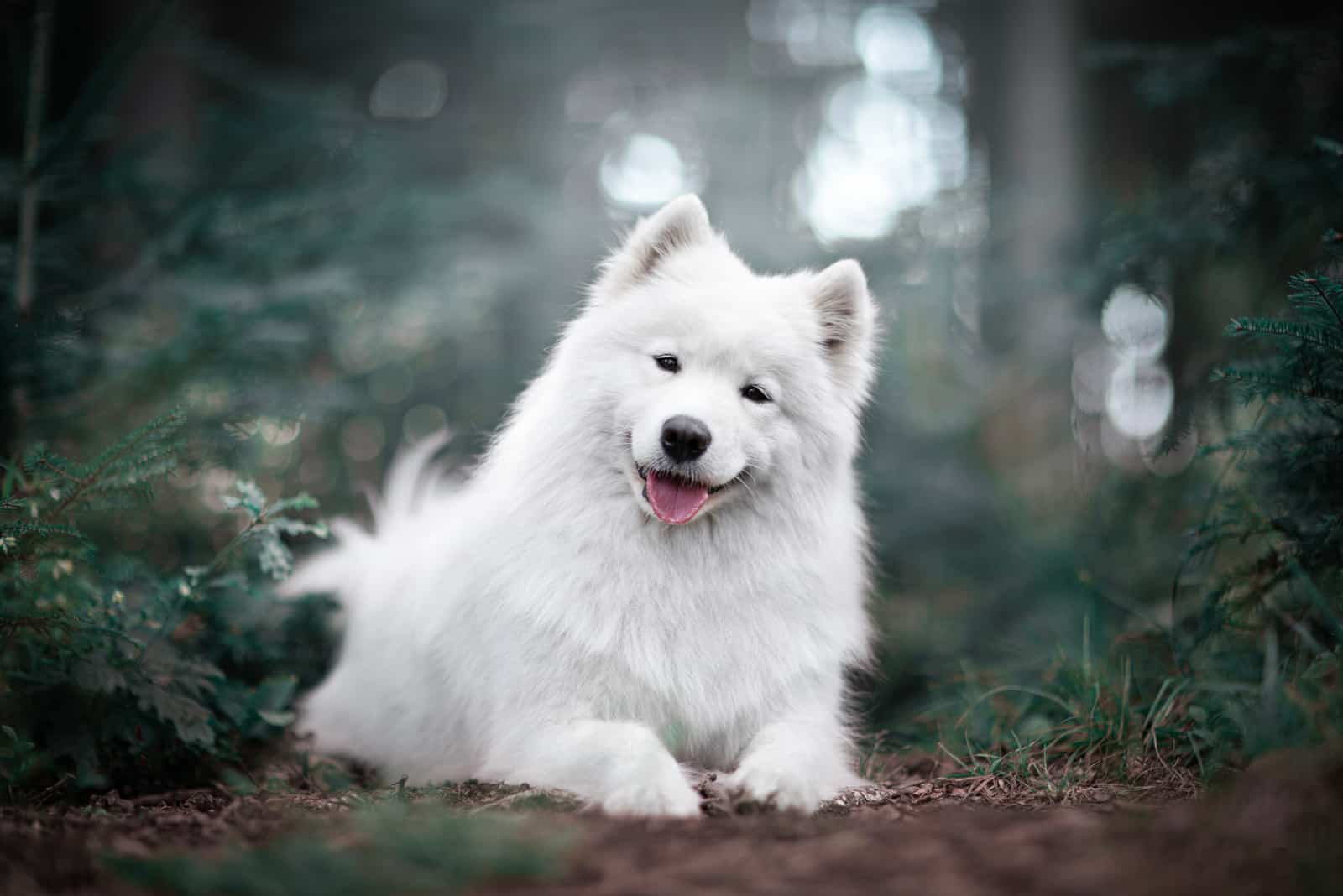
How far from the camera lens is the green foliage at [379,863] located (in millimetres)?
1413

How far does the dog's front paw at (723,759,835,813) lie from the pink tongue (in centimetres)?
68

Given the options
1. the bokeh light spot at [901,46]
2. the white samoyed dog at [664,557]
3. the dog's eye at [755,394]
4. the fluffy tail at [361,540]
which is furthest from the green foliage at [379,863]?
the bokeh light spot at [901,46]

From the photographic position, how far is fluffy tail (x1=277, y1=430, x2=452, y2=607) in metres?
3.89

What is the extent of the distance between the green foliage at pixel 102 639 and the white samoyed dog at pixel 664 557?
628mm

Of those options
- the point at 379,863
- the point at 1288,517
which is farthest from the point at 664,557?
the point at 1288,517

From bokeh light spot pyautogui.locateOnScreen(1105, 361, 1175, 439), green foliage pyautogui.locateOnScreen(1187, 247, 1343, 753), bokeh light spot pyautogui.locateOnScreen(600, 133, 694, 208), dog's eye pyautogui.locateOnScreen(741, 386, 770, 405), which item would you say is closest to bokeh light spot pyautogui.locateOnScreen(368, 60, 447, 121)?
bokeh light spot pyautogui.locateOnScreen(600, 133, 694, 208)

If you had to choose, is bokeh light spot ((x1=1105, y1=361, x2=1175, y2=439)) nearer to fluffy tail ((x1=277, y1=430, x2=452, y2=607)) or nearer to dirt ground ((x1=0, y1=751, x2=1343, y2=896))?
dirt ground ((x1=0, y1=751, x2=1343, y2=896))

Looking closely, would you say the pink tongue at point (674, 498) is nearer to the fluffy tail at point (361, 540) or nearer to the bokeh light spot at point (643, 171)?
the fluffy tail at point (361, 540)

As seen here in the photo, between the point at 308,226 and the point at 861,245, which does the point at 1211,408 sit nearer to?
the point at 861,245

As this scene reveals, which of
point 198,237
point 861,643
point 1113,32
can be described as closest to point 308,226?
point 198,237

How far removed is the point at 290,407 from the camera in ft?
13.1

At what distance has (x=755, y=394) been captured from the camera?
2693mm

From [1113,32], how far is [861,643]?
7.38 m

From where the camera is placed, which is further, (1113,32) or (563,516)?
(1113,32)
